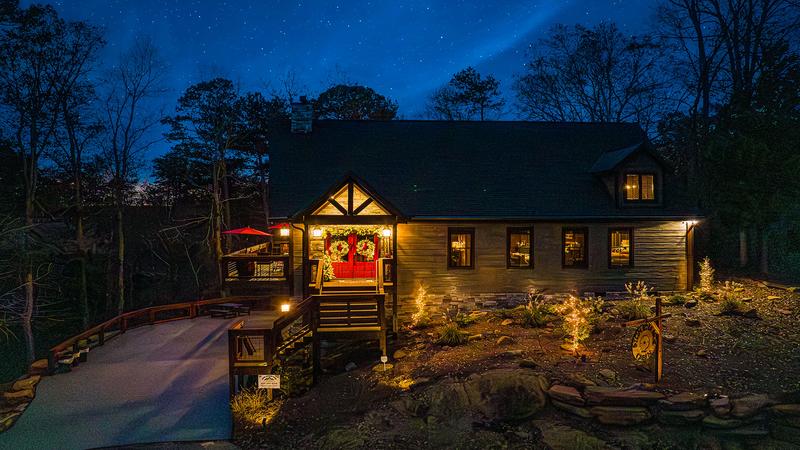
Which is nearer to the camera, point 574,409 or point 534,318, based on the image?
point 574,409

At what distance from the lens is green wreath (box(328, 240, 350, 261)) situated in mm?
14359

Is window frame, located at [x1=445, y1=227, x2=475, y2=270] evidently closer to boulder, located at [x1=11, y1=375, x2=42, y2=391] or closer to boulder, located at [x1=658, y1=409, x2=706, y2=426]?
boulder, located at [x1=658, y1=409, x2=706, y2=426]

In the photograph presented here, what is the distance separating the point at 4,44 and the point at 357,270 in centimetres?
1660

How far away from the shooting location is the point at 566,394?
7.79 m

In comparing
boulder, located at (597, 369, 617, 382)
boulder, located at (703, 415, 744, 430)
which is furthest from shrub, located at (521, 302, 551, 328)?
boulder, located at (703, 415, 744, 430)

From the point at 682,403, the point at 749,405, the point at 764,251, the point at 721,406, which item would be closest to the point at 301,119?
the point at 682,403

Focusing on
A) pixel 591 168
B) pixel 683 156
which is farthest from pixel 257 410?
pixel 683 156

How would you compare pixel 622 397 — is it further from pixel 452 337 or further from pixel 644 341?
pixel 452 337

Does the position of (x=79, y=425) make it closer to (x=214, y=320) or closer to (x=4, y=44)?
(x=214, y=320)

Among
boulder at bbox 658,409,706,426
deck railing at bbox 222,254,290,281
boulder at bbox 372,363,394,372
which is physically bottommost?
boulder at bbox 372,363,394,372

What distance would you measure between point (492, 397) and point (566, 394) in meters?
1.43

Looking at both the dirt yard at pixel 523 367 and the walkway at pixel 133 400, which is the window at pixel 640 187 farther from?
the walkway at pixel 133 400

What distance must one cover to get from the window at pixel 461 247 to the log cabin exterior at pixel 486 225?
0.12 feet

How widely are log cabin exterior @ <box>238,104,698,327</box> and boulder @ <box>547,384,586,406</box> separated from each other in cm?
612
